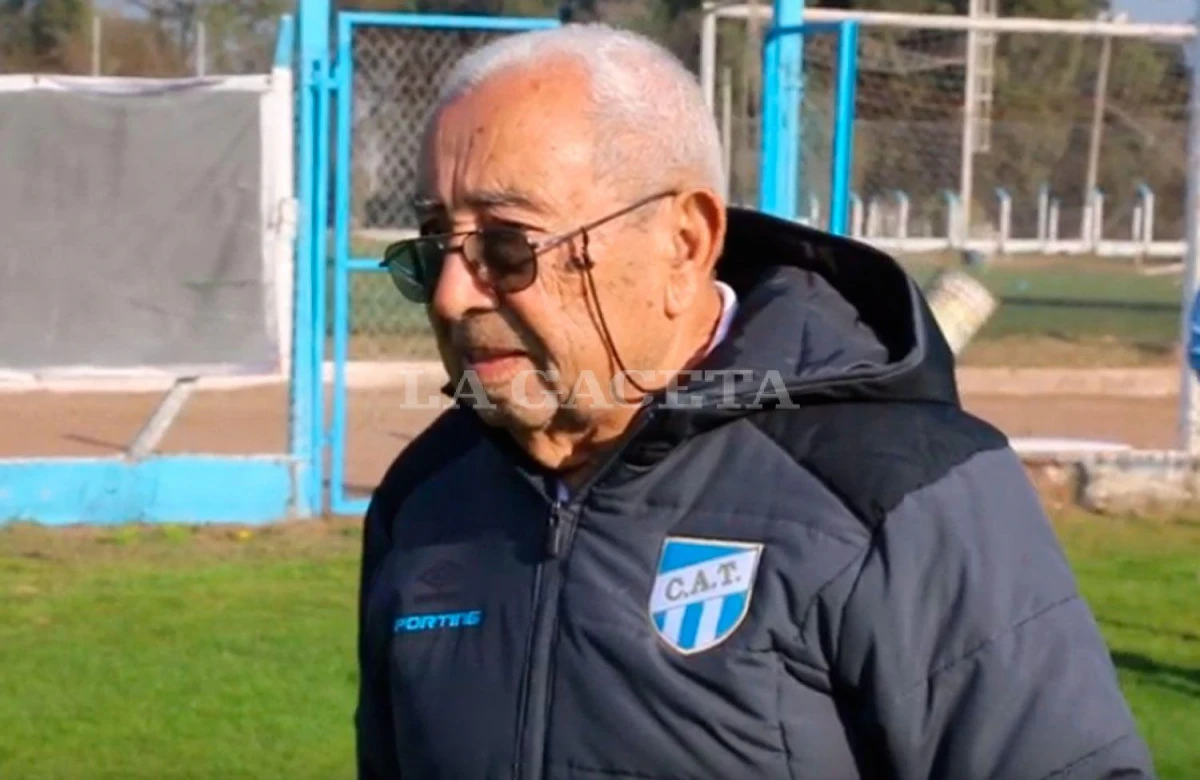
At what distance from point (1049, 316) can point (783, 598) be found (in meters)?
24.1

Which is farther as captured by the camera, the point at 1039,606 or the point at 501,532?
the point at 501,532

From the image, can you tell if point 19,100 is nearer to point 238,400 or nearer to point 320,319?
point 320,319

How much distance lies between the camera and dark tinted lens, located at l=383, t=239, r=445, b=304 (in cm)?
236

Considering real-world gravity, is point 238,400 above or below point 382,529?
below

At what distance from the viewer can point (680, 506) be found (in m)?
2.27

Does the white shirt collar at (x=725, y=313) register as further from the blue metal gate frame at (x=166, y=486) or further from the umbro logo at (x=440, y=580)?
the blue metal gate frame at (x=166, y=486)

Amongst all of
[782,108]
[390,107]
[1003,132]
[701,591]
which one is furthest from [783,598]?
[1003,132]

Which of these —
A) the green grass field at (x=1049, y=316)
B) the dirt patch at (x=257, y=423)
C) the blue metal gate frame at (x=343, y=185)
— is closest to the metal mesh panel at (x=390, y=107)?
the green grass field at (x=1049, y=316)

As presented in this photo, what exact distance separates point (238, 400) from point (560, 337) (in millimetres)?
12571

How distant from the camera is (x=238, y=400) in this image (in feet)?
48.1

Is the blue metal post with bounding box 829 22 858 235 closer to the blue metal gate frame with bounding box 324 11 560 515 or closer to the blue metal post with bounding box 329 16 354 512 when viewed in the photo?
the blue metal gate frame with bounding box 324 11 560 515

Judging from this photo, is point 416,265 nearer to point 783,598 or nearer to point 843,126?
point 783,598

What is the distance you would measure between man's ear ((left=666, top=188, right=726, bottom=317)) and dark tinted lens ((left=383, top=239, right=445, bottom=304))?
0.26m

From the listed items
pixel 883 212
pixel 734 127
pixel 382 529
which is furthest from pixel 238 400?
pixel 382 529
